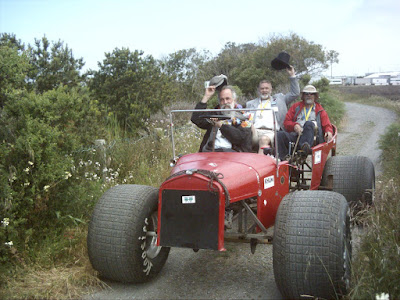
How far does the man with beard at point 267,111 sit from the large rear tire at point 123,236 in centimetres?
174

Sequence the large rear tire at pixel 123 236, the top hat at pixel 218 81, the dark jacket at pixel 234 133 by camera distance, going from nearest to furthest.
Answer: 1. the large rear tire at pixel 123 236
2. the dark jacket at pixel 234 133
3. the top hat at pixel 218 81

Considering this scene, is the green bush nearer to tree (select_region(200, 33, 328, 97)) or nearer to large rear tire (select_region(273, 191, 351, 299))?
large rear tire (select_region(273, 191, 351, 299))

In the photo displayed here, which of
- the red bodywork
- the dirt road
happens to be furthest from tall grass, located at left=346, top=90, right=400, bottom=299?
the red bodywork

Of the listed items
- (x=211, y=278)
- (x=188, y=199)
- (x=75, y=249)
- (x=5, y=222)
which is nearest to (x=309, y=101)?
(x=211, y=278)

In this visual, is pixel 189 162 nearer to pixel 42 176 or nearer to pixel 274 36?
pixel 42 176

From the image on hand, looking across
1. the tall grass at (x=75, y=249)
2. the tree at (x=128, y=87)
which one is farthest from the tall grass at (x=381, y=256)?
the tree at (x=128, y=87)

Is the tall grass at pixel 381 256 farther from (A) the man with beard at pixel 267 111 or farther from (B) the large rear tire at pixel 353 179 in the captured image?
(A) the man with beard at pixel 267 111

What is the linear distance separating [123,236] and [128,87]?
643 centimetres

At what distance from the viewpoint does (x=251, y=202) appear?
4.94 metres

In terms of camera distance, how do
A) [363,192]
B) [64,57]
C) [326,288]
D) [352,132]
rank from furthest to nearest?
1. [352,132]
2. [64,57]
3. [363,192]
4. [326,288]

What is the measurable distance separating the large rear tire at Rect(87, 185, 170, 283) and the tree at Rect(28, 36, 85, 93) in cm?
443

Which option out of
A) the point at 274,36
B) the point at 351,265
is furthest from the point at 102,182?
the point at 274,36

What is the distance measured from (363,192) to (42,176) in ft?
13.7

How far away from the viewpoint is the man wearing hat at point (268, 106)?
5.80 meters
